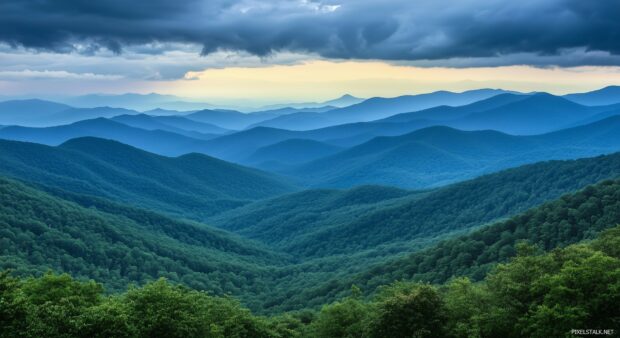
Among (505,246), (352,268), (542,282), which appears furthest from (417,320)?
(352,268)

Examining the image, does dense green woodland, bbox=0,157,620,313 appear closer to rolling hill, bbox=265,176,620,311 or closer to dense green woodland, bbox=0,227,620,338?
rolling hill, bbox=265,176,620,311

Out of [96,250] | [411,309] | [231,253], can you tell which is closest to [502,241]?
[411,309]

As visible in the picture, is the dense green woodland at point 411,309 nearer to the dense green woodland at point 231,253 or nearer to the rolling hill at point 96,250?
the dense green woodland at point 231,253

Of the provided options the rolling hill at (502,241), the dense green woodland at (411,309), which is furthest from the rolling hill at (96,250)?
the dense green woodland at (411,309)

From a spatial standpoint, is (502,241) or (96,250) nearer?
(502,241)

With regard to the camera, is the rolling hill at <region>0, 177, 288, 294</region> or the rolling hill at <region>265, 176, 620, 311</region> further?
the rolling hill at <region>0, 177, 288, 294</region>

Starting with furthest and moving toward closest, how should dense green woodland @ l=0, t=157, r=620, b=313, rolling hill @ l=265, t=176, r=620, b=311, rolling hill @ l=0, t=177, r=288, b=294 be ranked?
rolling hill @ l=0, t=177, r=288, b=294, dense green woodland @ l=0, t=157, r=620, b=313, rolling hill @ l=265, t=176, r=620, b=311

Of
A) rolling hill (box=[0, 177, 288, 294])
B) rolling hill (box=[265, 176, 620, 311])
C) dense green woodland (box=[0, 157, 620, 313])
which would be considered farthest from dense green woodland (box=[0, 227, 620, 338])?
rolling hill (box=[0, 177, 288, 294])

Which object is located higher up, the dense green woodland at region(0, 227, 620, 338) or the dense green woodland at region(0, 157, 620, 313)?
the dense green woodland at region(0, 227, 620, 338)

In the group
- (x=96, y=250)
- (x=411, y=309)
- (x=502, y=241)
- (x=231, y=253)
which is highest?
(x=411, y=309)

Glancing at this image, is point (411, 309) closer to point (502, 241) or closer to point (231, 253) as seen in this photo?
point (502, 241)
